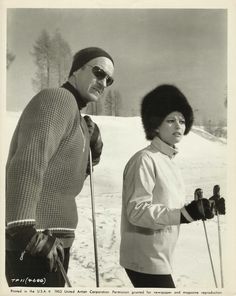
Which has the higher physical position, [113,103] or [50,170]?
[113,103]

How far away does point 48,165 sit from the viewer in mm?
789

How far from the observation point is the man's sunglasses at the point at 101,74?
2.79 feet

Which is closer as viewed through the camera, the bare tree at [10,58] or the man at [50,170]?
the man at [50,170]

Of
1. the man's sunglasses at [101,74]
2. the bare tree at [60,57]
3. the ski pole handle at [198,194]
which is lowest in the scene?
the ski pole handle at [198,194]

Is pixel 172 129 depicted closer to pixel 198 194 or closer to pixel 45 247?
pixel 198 194

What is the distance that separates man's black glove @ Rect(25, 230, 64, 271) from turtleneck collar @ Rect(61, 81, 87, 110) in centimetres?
22

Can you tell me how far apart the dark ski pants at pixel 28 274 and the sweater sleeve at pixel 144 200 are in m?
0.13

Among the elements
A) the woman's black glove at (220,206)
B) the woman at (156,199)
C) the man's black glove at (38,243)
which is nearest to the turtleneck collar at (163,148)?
the woman at (156,199)

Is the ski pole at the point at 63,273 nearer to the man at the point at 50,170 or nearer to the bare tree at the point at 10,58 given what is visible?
the man at the point at 50,170

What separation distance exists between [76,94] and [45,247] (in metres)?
0.26

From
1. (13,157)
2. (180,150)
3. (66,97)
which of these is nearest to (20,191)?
(13,157)

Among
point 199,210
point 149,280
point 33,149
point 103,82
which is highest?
point 103,82

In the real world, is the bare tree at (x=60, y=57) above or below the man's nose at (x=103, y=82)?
above

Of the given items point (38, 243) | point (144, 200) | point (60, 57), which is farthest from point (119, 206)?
point (60, 57)
